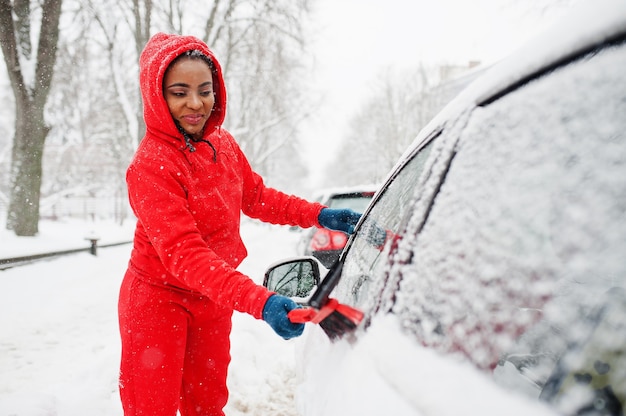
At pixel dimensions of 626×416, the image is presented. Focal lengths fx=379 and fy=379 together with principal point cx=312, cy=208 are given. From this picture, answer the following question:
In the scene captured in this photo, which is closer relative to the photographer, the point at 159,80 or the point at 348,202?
the point at 159,80

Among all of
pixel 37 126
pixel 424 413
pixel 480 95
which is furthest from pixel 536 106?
pixel 37 126

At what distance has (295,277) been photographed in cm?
183

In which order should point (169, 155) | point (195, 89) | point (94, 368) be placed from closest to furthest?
point (169, 155) → point (195, 89) → point (94, 368)

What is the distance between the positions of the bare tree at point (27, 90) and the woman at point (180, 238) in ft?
24.2

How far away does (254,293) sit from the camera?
1.20 m

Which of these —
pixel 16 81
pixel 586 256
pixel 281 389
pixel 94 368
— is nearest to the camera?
pixel 586 256

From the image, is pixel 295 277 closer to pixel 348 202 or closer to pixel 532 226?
pixel 532 226

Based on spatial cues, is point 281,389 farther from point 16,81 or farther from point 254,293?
point 16,81

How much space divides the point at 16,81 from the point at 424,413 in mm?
9178

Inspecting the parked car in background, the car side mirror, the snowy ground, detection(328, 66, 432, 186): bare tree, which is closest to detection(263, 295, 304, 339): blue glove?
the car side mirror

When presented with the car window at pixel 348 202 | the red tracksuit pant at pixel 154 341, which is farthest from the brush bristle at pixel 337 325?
the car window at pixel 348 202

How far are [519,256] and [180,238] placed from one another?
109 cm

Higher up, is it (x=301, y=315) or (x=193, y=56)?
(x=193, y=56)

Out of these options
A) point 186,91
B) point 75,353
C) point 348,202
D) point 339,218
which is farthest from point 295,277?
point 348,202
